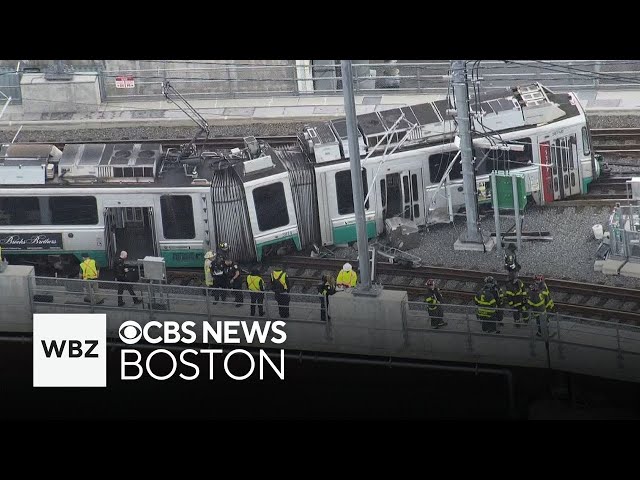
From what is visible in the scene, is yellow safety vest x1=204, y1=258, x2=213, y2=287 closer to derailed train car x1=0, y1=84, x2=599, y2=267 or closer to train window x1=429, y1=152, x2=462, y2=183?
derailed train car x1=0, y1=84, x2=599, y2=267

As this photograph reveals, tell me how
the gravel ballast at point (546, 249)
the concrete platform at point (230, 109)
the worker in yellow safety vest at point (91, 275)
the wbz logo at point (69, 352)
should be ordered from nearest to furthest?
1. the wbz logo at point (69, 352)
2. the worker in yellow safety vest at point (91, 275)
3. the gravel ballast at point (546, 249)
4. the concrete platform at point (230, 109)

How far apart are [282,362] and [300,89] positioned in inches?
508

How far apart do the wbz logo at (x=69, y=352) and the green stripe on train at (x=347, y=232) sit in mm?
5805

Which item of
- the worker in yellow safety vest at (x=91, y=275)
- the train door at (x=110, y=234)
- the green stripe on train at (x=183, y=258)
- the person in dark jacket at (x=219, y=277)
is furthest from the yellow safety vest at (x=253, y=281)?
the train door at (x=110, y=234)

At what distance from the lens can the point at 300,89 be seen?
1459 inches

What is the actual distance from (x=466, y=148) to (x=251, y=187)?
12.1 ft

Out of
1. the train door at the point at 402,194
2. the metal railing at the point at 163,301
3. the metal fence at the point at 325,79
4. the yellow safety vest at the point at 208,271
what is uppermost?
the metal fence at the point at 325,79

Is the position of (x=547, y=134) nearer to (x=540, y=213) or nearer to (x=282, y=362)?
(x=540, y=213)

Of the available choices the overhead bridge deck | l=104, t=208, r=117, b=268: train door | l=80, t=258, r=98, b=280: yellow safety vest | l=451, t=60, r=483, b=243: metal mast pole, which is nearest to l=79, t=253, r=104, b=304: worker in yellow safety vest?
l=80, t=258, r=98, b=280: yellow safety vest

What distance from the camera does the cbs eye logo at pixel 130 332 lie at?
25.7 meters

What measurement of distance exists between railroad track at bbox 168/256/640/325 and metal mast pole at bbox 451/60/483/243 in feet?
3.69

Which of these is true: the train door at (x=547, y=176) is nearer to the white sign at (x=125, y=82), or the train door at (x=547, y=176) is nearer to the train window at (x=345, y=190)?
the train window at (x=345, y=190)

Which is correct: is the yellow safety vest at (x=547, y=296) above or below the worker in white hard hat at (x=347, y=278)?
below

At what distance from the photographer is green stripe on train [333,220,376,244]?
1178 inches
